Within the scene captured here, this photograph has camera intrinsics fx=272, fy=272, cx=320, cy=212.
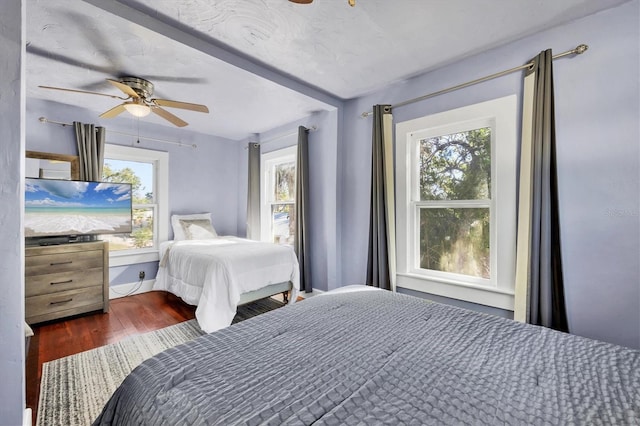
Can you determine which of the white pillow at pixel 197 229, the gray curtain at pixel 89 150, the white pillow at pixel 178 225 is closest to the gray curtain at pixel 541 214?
the white pillow at pixel 197 229

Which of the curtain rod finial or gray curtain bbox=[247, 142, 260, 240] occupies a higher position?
the curtain rod finial

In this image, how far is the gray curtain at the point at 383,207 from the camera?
106 inches

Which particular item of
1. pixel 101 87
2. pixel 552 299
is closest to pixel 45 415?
pixel 101 87

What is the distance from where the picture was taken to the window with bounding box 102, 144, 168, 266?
12.1 ft

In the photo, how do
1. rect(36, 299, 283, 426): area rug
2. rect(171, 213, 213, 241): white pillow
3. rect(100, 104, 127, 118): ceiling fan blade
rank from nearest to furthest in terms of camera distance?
rect(36, 299, 283, 426): area rug, rect(100, 104, 127, 118): ceiling fan blade, rect(171, 213, 213, 241): white pillow

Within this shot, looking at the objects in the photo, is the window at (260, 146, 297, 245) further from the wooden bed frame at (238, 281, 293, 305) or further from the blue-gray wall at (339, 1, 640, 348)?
the blue-gray wall at (339, 1, 640, 348)

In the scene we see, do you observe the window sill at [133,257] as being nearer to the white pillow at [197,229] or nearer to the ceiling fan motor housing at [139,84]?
the white pillow at [197,229]

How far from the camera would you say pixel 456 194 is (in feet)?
8.00

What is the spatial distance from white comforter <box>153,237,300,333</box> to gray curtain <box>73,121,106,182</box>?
122 cm

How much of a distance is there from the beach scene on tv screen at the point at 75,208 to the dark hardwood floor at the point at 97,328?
0.94m

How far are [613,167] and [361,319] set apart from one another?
1.85m

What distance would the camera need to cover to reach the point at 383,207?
271cm

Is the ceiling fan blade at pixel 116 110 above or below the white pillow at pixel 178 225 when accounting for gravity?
above

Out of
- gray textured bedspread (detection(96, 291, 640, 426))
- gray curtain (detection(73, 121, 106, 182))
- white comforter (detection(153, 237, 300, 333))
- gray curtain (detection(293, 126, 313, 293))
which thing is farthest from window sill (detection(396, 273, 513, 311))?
gray curtain (detection(73, 121, 106, 182))
